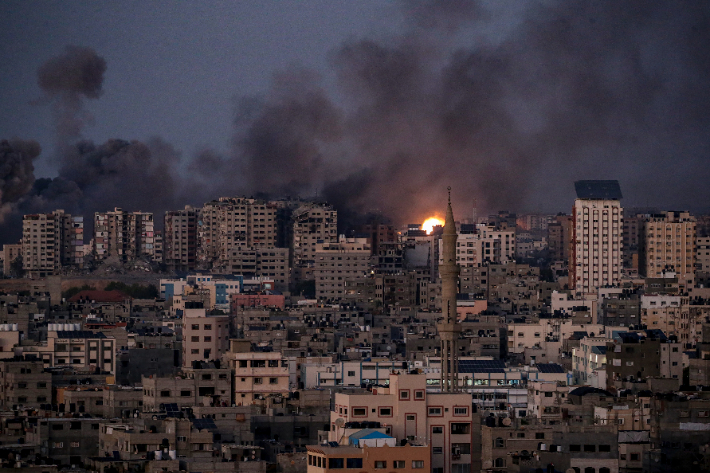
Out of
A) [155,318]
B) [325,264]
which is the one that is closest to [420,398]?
[155,318]

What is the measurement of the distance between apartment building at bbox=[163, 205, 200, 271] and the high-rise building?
42484mm

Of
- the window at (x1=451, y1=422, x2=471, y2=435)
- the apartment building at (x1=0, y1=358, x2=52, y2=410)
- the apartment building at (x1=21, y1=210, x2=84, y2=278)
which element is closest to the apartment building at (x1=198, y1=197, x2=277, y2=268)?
the apartment building at (x1=21, y1=210, x2=84, y2=278)

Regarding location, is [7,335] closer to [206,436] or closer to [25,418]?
[25,418]

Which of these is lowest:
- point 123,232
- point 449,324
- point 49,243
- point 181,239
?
point 449,324

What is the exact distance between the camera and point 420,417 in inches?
1752

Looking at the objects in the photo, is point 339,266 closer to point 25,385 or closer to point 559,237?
point 559,237

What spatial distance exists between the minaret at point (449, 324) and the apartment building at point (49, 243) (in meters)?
73.7

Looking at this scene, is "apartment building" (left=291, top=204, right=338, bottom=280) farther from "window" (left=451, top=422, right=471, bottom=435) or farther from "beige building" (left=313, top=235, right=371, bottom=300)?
"window" (left=451, top=422, right=471, bottom=435)

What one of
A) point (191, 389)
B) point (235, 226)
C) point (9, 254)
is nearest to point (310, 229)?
point (235, 226)

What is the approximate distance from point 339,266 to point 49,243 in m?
25.2

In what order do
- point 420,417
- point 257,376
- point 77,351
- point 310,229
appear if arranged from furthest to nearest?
point 310,229
point 77,351
point 257,376
point 420,417

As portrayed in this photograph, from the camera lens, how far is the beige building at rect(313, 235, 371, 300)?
117m

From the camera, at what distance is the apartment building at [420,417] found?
4428 centimetres

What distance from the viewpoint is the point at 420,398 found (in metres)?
44.6
